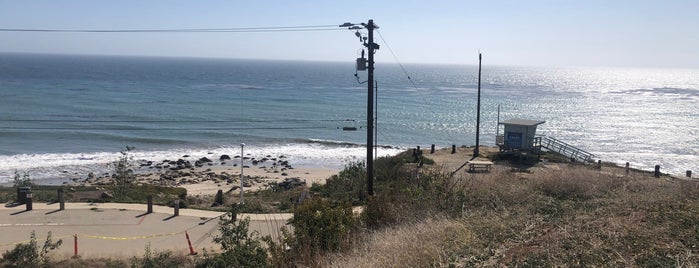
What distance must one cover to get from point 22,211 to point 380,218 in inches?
631

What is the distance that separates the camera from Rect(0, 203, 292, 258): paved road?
16609mm

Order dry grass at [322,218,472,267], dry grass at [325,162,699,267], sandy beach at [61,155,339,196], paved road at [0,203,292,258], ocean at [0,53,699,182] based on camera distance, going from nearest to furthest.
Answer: dry grass at [325,162,699,267], dry grass at [322,218,472,267], paved road at [0,203,292,258], sandy beach at [61,155,339,196], ocean at [0,53,699,182]

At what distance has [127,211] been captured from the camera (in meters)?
21.2

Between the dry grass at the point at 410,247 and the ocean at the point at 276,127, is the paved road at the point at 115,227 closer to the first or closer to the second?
the dry grass at the point at 410,247

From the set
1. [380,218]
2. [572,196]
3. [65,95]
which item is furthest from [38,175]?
[65,95]

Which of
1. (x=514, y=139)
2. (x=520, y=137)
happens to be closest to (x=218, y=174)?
(x=514, y=139)

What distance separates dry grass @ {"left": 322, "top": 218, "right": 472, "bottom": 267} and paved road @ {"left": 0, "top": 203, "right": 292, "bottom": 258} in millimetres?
6241

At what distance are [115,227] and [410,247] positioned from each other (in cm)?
1387

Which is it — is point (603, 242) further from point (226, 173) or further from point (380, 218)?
point (226, 173)

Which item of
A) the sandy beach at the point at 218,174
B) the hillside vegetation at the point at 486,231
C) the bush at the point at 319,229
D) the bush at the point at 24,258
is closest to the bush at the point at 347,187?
the sandy beach at the point at 218,174

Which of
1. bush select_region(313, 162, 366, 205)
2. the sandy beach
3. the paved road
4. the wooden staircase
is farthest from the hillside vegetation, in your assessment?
the sandy beach

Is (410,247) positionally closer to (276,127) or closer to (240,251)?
(240,251)

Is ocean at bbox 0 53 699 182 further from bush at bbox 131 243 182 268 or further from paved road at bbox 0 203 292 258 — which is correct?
bush at bbox 131 243 182 268

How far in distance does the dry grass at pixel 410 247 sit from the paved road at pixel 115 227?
6241 mm
